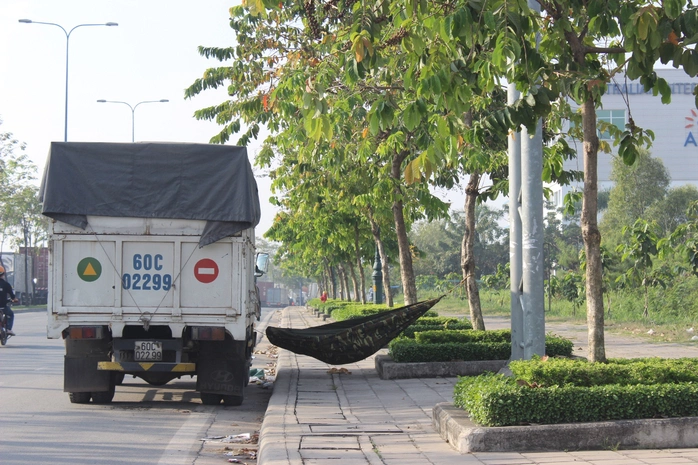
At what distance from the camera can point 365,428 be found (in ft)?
26.6

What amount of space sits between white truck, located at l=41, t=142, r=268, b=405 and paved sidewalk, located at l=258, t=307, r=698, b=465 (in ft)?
4.24

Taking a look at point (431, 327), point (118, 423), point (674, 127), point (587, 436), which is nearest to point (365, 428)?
point (587, 436)

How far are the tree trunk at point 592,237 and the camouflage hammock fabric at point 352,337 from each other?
4.24m

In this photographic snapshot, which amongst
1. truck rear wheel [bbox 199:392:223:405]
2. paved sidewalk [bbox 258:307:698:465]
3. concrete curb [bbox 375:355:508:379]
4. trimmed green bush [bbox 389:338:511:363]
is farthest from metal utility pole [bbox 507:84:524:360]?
truck rear wheel [bbox 199:392:223:405]

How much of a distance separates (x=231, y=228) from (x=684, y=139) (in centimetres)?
9580

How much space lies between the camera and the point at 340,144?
48.6 feet

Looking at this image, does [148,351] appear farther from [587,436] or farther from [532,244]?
[587,436]

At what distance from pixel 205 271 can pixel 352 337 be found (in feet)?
10.1

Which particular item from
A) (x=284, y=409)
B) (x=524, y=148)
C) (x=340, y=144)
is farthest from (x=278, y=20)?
(x=284, y=409)

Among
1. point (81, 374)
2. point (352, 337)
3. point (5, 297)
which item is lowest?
point (81, 374)

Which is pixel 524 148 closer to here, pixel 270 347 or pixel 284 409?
pixel 284 409

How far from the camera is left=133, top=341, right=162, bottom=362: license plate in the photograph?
10.1m

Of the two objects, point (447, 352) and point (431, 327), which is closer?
point (447, 352)

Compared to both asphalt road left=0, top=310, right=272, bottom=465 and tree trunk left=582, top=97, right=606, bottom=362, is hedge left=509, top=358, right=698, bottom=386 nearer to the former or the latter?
tree trunk left=582, top=97, right=606, bottom=362
